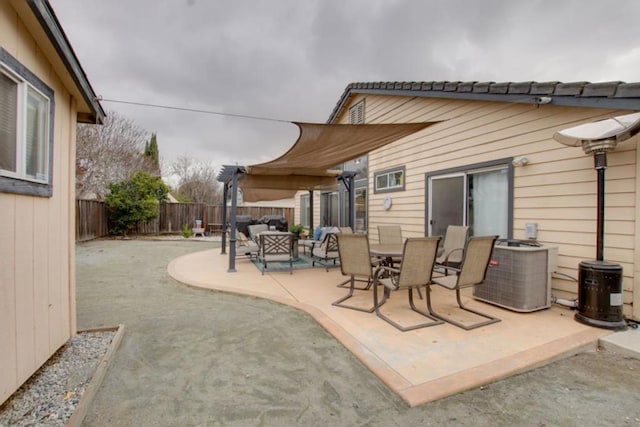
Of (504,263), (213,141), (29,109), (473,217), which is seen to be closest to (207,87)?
(29,109)

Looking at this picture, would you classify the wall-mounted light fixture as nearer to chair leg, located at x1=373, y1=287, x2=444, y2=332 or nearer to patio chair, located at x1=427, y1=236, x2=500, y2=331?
patio chair, located at x1=427, y1=236, x2=500, y2=331

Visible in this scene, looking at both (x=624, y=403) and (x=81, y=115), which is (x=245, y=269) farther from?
(x=624, y=403)

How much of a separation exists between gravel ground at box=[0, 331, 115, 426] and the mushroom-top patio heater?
192 inches

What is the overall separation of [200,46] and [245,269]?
5801 millimetres

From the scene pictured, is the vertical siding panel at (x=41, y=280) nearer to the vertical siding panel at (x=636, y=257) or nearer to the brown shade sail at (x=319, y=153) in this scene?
the brown shade sail at (x=319, y=153)

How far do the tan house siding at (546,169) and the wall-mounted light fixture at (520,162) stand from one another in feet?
0.21

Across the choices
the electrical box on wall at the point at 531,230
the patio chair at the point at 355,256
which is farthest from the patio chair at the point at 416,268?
the electrical box on wall at the point at 531,230

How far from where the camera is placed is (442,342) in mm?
2965

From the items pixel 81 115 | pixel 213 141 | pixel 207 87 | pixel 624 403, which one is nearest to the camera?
pixel 624 403

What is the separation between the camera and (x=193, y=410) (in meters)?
1.99

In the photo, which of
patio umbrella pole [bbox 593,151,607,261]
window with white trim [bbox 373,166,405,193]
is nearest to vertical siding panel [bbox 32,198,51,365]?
patio umbrella pole [bbox 593,151,607,261]

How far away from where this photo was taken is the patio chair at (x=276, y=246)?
613 cm

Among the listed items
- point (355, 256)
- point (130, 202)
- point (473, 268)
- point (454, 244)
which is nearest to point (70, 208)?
point (355, 256)

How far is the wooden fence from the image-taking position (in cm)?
1250
